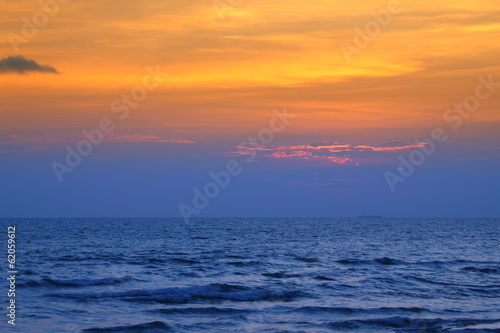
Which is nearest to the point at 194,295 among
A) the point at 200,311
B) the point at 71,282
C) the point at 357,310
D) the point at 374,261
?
the point at 200,311

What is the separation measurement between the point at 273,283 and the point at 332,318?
967 centimetres

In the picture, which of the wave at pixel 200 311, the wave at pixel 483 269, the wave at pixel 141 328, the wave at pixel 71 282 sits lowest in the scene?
the wave at pixel 483 269

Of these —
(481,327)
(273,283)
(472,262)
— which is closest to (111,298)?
(273,283)

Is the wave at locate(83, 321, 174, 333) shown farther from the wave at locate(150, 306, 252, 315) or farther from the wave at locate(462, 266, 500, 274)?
the wave at locate(462, 266, 500, 274)

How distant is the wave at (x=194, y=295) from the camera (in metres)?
28.1

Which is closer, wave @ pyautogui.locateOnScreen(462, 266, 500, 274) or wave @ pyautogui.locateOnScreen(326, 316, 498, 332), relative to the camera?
wave @ pyautogui.locateOnScreen(326, 316, 498, 332)

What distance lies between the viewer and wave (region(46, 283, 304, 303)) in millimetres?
28078

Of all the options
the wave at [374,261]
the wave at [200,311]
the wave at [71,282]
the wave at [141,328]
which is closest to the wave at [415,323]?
the wave at [200,311]

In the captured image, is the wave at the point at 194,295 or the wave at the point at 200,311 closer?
the wave at the point at 200,311

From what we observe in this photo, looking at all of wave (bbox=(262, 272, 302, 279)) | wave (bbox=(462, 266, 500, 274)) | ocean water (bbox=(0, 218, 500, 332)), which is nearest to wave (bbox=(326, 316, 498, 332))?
ocean water (bbox=(0, 218, 500, 332))

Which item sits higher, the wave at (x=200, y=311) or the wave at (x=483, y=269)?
the wave at (x=200, y=311)

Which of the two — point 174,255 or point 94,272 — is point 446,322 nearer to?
point 94,272

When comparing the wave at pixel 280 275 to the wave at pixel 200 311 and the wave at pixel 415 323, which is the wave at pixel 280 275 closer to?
the wave at pixel 200 311

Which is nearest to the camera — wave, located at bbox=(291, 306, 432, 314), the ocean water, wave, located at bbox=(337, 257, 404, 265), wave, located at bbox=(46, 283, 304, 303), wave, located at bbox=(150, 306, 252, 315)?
the ocean water
